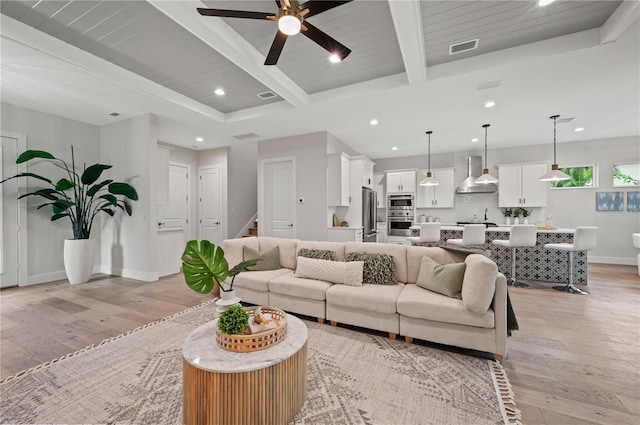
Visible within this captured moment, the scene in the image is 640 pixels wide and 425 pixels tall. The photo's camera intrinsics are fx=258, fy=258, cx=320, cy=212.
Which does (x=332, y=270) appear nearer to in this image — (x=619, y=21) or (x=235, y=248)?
(x=235, y=248)

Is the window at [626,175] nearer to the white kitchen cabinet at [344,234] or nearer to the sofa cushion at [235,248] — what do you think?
the white kitchen cabinet at [344,234]

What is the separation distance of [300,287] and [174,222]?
15.2 ft

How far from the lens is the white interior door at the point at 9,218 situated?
4.09m

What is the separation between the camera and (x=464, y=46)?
9.36 ft

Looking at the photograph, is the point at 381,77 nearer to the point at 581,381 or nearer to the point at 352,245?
the point at 352,245

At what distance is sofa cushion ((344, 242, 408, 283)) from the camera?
299 cm

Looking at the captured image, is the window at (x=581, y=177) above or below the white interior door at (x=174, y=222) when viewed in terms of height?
above

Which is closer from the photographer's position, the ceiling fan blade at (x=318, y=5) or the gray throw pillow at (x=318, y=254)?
the ceiling fan blade at (x=318, y=5)

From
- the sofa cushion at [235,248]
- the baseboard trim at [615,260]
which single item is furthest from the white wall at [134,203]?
the baseboard trim at [615,260]

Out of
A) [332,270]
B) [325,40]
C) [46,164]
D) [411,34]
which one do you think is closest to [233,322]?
[332,270]

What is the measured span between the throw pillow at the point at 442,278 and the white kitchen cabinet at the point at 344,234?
2395mm

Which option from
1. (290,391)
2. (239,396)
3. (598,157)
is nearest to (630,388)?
(290,391)

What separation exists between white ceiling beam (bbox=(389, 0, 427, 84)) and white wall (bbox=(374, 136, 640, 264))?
16.4 ft

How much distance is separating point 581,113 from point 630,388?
454 centimetres
